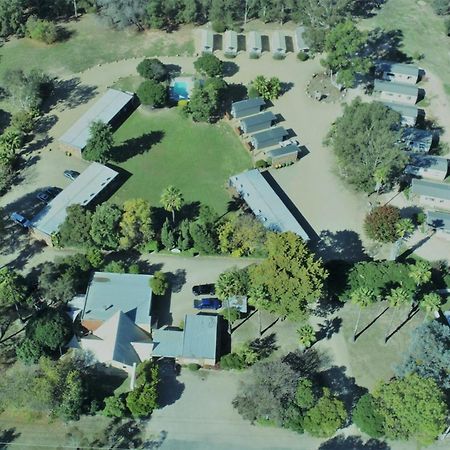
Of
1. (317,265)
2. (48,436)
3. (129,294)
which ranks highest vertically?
(317,265)

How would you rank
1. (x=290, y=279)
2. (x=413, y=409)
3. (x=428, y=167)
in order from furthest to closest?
(x=428, y=167), (x=290, y=279), (x=413, y=409)

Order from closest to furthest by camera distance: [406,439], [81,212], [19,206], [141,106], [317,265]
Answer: [406,439] < [317,265] < [81,212] < [19,206] < [141,106]

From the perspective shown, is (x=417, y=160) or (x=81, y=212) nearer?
(x=81, y=212)

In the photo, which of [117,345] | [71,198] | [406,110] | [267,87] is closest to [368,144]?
[406,110]

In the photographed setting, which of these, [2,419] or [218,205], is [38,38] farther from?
[2,419]

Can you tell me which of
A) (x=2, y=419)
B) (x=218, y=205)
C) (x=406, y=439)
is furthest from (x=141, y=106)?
(x=406, y=439)

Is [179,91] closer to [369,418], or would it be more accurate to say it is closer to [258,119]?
[258,119]

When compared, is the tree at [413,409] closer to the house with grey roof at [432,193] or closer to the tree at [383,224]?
the tree at [383,224]
